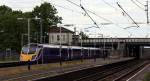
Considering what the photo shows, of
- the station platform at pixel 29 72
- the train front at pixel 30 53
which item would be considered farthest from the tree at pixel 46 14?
the station platform at pixel 29 72

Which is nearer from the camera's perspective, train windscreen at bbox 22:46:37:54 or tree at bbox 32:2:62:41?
train windscreen at bbox 22:46:37:54

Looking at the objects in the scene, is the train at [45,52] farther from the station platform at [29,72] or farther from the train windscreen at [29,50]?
the station platform at [29,72]

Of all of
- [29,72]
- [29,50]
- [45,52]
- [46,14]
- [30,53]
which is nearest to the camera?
[29,72]

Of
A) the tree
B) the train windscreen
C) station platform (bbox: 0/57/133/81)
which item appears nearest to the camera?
station platform (bbox: 0/57/133/81)

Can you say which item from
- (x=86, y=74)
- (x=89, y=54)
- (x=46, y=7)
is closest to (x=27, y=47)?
(x=86, y=74)

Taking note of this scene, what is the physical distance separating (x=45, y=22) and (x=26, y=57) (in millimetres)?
74199

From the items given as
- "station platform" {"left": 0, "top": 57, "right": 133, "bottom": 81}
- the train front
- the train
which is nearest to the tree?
the train

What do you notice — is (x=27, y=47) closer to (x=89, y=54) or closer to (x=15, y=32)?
(x=89, y=54)

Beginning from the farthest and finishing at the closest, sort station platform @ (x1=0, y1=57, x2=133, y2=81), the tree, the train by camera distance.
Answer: the tree
the train
station platform @ (x1=0, y1=57, x2=133, y2=81)

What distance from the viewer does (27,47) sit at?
224ft

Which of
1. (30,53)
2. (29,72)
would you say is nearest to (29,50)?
(30,53)

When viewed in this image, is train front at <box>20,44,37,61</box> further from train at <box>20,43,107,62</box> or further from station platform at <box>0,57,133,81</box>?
station platform at <box>0,57,133,81</box>

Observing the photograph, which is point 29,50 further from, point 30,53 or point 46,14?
point 46,14

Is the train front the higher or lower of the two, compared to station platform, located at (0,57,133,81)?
higher
